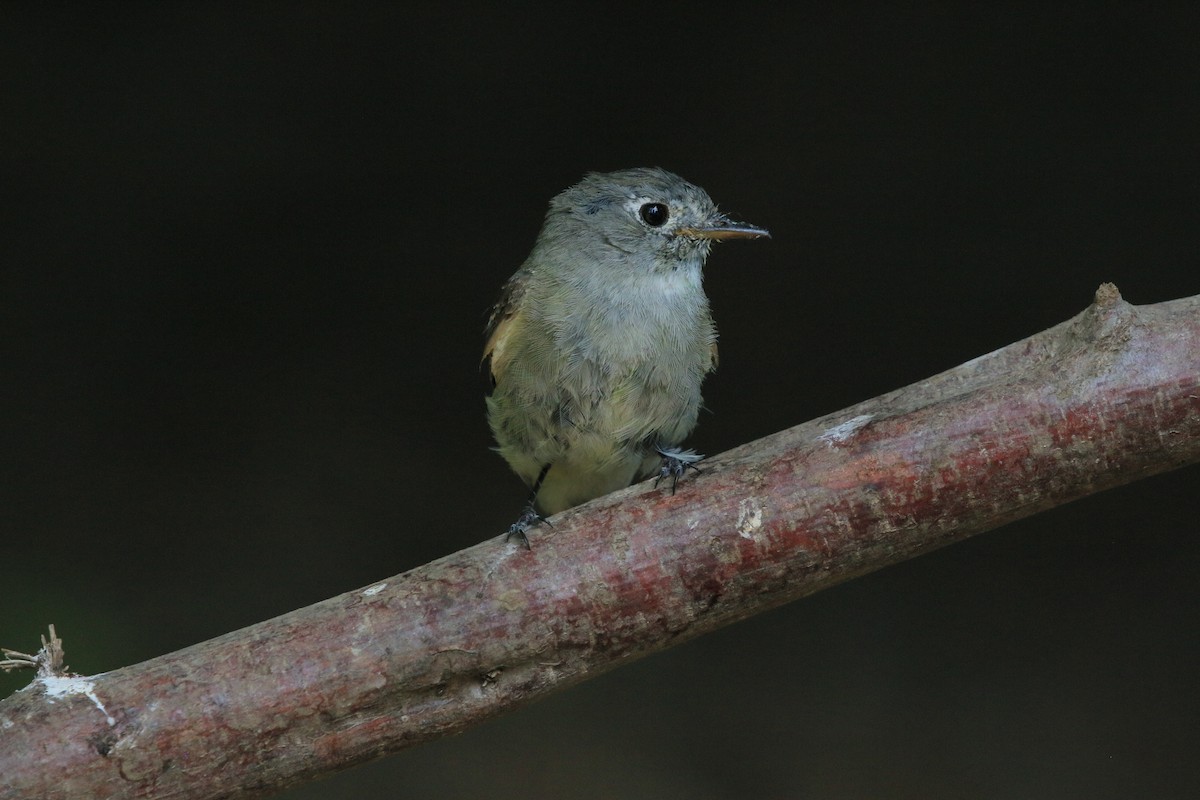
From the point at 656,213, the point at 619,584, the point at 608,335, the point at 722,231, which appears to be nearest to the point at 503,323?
the point at 608,335

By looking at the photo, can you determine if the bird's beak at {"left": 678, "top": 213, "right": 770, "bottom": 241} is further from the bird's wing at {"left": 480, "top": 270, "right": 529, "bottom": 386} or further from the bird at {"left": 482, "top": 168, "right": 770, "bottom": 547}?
→ the bird's wing at {"left": 480, "top": 270, "right": 529, "bottom": 386}

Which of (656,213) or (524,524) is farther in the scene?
(656,213)

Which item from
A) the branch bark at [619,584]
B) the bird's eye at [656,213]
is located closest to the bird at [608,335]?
the bird's eye at [656,213]

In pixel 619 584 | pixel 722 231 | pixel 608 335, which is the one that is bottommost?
pixel 619 584

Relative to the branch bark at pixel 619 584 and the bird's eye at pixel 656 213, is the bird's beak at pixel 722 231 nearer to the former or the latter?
the bird's eye at pixel 656 213

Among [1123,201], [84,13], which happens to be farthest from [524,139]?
[1123,201]

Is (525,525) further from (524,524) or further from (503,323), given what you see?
(503,323)

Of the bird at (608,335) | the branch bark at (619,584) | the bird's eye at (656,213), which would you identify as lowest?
the branch bark at (619,584)
